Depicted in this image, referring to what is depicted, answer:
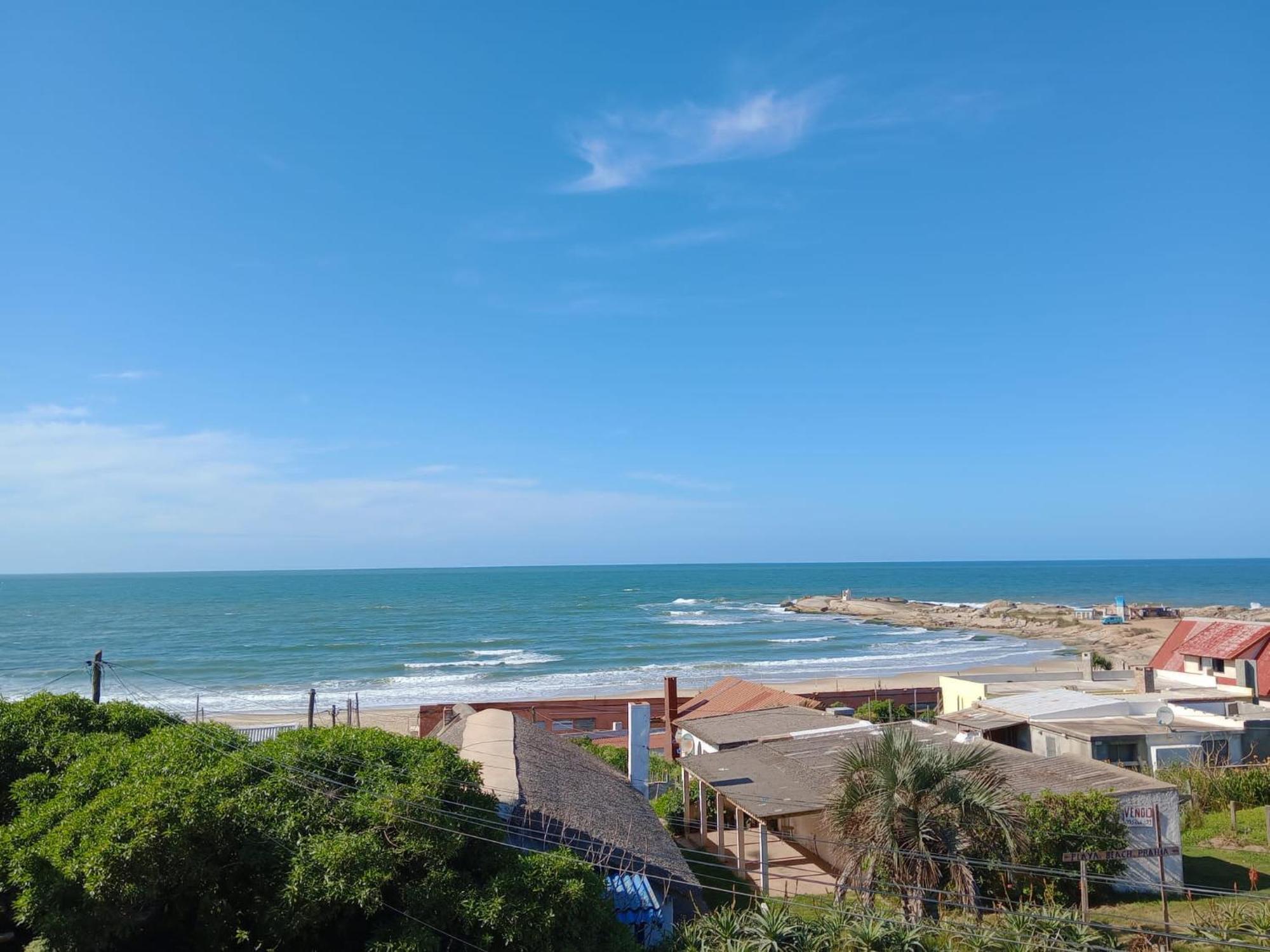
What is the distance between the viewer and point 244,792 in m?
10.4

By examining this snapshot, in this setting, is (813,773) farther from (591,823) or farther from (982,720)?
(982,720)

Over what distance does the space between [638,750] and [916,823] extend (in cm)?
723

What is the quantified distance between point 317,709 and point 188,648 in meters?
31.4

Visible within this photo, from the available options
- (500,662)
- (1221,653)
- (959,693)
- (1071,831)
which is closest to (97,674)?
(1071,831)

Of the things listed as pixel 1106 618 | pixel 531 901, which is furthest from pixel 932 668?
pixel 531 901

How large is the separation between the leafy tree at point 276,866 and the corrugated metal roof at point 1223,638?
1189 inches

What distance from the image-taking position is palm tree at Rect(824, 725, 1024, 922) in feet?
41.8

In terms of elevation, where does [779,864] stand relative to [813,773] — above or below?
below

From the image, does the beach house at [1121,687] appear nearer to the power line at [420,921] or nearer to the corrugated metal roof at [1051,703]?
A: the corrugated metal roof at [1051,703]

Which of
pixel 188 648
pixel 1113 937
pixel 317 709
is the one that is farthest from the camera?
pixel 188 648

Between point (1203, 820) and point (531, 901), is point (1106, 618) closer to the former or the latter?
point (1203, 820)

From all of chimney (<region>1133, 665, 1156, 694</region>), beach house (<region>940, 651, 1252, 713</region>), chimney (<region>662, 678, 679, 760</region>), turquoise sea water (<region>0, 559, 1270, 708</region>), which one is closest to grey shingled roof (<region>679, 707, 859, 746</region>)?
chimney (<region>662, 678, 679, 760</region>)

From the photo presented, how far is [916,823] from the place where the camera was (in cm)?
1298

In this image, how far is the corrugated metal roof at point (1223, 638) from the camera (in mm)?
30969
